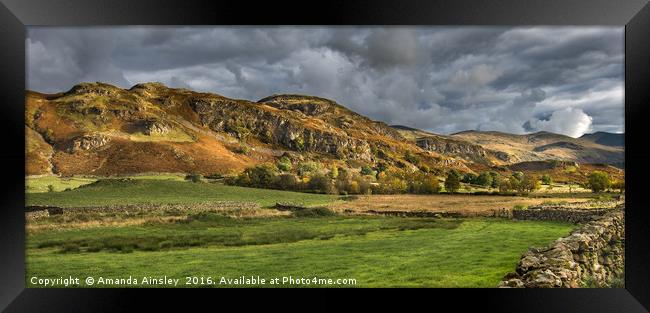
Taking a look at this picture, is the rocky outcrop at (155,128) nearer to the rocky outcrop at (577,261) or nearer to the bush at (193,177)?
the bush at (193,177)

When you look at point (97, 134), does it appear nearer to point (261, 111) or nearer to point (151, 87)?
point (151, 87)

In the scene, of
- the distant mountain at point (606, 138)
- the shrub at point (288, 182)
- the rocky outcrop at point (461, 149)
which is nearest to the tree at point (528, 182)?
the rocky outcrop at point (461, 149)

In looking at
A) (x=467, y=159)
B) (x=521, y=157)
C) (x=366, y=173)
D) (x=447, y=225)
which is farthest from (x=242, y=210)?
(x=521, y=157)

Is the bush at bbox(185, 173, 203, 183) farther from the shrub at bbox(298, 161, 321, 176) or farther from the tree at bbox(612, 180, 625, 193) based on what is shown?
the tree at bbox(612, 180, 625, 193)

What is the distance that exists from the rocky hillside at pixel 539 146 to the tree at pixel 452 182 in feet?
5.87

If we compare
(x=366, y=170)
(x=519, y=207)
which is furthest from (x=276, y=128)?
(x=519, y=207)

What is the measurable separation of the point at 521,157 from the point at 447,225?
A: 3.59 metres

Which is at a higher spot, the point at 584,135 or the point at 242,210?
the point at 584,135

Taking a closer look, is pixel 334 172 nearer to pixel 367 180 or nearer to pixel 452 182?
pixel 367 180

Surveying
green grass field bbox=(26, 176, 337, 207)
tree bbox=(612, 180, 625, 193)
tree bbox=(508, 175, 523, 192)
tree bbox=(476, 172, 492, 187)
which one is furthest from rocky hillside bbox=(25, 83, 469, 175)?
tree bbox=(612, 180, 625, 193)

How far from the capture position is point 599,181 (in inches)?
518

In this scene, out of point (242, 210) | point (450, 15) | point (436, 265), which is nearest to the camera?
point (450, 15)

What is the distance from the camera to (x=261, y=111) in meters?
16.4

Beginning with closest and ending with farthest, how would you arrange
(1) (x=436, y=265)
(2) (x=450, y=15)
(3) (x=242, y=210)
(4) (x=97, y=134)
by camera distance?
(2) (x=450, y=15) → (1) (x=436, y=265) → (3) (x=242, y=210) → (4) (x=97, y=134)
